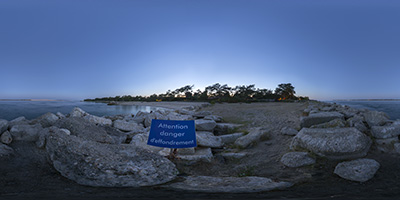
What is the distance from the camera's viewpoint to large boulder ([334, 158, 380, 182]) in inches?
145

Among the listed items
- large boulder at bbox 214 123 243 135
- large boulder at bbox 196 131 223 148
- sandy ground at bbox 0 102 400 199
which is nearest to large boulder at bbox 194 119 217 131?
large boulder at bbox 214 123 243 135

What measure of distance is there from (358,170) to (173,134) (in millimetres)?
4320

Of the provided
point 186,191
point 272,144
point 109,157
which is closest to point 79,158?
point 109,157

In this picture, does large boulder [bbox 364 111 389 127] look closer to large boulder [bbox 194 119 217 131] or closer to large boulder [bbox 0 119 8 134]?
large boulder [bbox 194 119 217 131]

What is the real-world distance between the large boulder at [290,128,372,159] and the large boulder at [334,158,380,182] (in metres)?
0.46

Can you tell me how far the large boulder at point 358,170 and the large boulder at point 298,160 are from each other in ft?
2.04

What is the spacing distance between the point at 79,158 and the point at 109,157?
1.98ft

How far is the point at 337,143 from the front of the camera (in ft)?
15.5

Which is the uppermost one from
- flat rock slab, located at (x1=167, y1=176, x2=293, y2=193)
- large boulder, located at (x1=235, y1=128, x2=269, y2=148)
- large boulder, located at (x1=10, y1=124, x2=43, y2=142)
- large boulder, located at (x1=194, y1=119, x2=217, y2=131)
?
large boulder, located at (x1=10, y1=124, x2=43, y2=142)

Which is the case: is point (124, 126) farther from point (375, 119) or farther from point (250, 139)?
point (375, 119)

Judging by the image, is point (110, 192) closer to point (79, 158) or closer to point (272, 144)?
point (79, 158)

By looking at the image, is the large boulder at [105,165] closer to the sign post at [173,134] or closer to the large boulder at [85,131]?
the sign post at [173,134]

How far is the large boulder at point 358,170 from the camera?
145 inches

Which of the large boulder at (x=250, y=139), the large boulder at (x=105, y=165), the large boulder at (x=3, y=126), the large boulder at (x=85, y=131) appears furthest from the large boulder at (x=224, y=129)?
the large boulder at (x=3, y=126)
